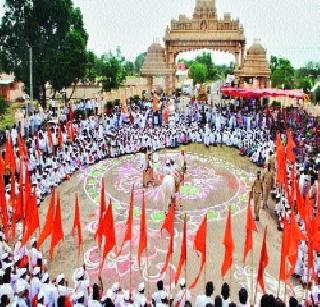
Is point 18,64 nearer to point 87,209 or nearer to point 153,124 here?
point 153,124

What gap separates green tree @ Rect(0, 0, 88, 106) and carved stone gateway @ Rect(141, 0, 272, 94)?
8.62 meters

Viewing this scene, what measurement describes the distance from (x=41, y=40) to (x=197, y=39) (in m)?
11.5

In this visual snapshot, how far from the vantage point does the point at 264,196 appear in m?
13.3

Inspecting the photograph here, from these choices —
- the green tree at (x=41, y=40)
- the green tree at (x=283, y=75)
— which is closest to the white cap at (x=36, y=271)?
the green tree at (x=41, y=40)

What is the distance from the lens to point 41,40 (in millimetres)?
26625

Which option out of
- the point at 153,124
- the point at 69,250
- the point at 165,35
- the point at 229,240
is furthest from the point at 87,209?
the point at 165,35

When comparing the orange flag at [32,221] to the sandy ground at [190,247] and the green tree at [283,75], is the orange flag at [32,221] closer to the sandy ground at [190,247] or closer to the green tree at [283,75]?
the sandy ground at [190,247]

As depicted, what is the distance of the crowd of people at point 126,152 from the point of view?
757 cm

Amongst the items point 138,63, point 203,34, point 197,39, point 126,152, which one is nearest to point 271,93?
point 126,152

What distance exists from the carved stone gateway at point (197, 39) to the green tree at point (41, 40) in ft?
28.3

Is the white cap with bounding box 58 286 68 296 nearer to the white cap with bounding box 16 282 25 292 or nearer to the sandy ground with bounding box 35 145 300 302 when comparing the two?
the white cap with bounding box 16 282 25 292

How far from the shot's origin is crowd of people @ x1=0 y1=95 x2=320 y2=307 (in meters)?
7.57

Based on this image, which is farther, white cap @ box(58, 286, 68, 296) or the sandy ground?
the sandy ground

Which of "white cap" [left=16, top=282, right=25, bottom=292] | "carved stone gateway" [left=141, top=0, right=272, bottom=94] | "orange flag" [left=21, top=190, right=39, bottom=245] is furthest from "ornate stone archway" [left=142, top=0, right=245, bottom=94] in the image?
"white cap" [left=16, top=282, right=25, bottom=292]
